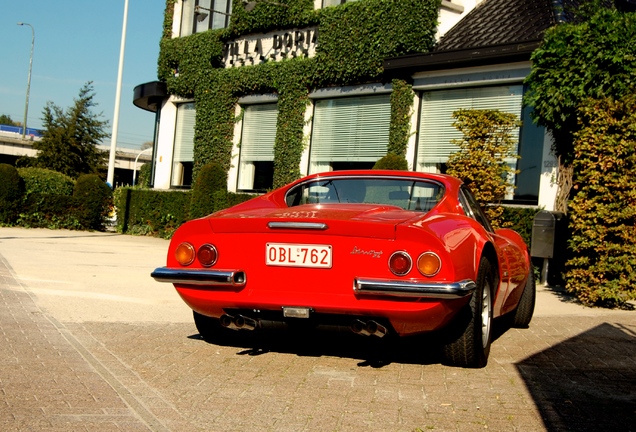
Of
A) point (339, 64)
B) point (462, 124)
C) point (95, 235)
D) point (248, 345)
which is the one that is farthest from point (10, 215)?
point (248, 345)

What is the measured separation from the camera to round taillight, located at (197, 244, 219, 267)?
17.4 ft

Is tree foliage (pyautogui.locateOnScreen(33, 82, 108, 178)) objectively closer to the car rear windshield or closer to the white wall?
the white wall

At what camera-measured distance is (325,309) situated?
4938 mm

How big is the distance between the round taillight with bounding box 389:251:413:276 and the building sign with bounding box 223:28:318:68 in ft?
49.2

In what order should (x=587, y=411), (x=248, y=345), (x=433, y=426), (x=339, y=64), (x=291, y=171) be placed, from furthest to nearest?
1. (x=291, y=171)
2. (x=339, y=64)
3. (x=248, y=345)
4. (x=587, y=411)
5. (x=433, y=426)

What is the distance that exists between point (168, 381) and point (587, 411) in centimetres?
250

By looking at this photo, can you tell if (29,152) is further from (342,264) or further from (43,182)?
(342,264)

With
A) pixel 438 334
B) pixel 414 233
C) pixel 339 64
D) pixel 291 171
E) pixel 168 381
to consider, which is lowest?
pixel 168 381

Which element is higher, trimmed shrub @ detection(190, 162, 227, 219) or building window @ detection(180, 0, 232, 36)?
building window @ detection(180, 0, 232, 36)

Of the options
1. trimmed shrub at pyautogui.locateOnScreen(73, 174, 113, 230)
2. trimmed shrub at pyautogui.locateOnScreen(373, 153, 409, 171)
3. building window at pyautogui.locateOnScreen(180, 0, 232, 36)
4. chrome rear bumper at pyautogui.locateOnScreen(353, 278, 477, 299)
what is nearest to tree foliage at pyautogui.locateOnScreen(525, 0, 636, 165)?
trimmed shrub at pyautogui.locateOnScreen(373, 153, 409, 171)

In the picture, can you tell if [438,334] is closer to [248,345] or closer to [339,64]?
[248,345]

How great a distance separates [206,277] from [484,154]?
9117 mm

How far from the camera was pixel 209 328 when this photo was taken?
6.04 metres

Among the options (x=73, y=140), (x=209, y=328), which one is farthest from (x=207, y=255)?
(x=73, y=140)
